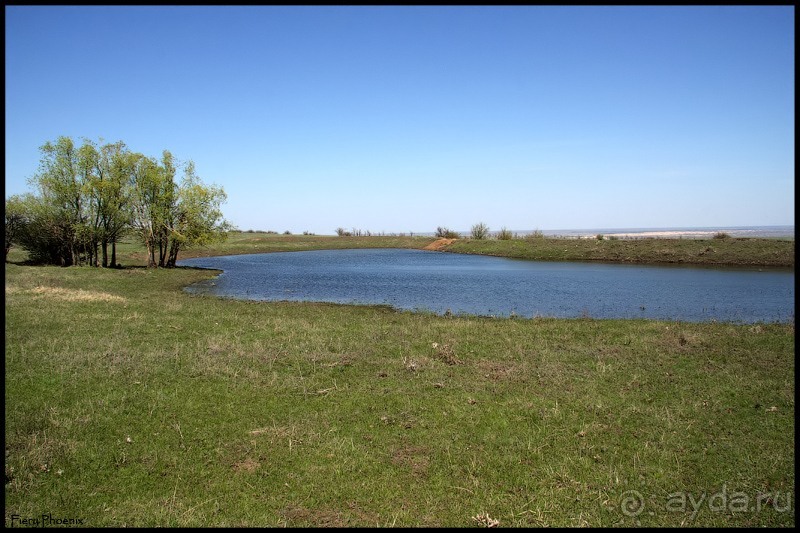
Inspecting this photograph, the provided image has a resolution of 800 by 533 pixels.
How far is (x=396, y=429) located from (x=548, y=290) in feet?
88.5

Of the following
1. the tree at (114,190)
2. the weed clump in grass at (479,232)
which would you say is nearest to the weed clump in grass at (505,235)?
the weed clump in grass at (479,232)

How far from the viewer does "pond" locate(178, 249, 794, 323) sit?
2644cm

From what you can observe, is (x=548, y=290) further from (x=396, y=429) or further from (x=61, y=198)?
(x=61, y=198)

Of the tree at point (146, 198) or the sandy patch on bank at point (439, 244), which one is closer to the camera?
the tree at point (146, 198)

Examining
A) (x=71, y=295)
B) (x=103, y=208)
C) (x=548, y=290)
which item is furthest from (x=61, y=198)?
(x=548, y=290)

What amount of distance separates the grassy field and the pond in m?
8.57

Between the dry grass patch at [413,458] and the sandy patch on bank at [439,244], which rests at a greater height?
the sandy patch on bank at [439,244]

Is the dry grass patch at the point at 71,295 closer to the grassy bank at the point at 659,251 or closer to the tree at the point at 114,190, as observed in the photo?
the tree at the point at 114,190

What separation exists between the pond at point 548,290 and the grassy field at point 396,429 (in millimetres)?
8575

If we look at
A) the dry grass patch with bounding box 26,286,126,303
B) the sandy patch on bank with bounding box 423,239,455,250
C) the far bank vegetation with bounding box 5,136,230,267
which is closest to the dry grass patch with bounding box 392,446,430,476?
the dry grass patch with bounding box 26,286,126,303

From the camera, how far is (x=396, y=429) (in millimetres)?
9945

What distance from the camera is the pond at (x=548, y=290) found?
26438mm

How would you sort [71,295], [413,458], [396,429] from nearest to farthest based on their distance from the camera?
[413,458] < [396,429] < [71,295]

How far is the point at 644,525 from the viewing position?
281 inches
